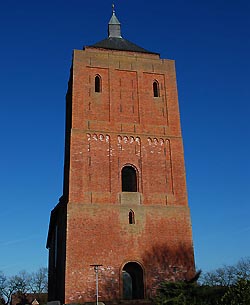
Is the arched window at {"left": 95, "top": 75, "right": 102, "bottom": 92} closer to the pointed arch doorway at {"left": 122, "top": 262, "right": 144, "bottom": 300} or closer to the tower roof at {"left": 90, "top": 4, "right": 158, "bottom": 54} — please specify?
the tower roof at {"left": 90, "top": 4, "right": 158, "bottom": 54}

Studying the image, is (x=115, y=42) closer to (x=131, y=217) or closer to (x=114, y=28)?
(x=114, y=28)

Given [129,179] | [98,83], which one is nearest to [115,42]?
[98,83]

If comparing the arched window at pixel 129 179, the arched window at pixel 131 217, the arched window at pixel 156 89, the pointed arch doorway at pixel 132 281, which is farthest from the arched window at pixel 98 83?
the pointed arch doorway at pixel 132 281

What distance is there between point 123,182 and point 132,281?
569 cm

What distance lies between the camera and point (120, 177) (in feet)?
76.7

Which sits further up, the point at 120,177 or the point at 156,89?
the point at 156,89

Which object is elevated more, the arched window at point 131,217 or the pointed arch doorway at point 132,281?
the arched window at point 131,217

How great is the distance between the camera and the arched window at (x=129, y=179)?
23906 millimetres

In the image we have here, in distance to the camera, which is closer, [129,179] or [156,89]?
[129,179]

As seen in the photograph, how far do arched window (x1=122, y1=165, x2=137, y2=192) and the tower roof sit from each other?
8.33 m

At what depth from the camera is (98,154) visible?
930 inches

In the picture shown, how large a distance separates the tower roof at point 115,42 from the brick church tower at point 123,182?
22cm

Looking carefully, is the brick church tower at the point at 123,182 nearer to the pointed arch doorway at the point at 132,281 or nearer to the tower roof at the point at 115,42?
the pointed arch doorway at the point at 132,281

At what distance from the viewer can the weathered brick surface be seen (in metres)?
21.3
